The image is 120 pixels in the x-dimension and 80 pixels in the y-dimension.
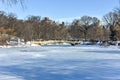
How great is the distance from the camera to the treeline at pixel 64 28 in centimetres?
6256

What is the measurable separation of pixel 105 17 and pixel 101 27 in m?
5.38

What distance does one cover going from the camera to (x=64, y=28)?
271 feet

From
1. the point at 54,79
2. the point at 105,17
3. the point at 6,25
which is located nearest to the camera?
the point at 54,79

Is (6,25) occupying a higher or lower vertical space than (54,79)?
higher

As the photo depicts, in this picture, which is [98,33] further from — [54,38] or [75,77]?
[75,77]

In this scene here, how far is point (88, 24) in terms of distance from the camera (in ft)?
272

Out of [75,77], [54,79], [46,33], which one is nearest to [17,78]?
[54,79]

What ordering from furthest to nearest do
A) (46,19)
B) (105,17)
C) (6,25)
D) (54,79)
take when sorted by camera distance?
(46,19)
(105,17)
(6,25)
(54,79)

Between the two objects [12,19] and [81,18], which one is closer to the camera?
[12,19]

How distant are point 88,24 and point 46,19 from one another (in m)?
11.6

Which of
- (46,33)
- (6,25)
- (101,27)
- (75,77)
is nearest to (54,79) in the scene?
(75,77)

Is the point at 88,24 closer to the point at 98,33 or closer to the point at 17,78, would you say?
the point at 98,33

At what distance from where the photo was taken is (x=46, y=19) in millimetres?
80125

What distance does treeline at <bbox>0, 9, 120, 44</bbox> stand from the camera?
62.6 m
